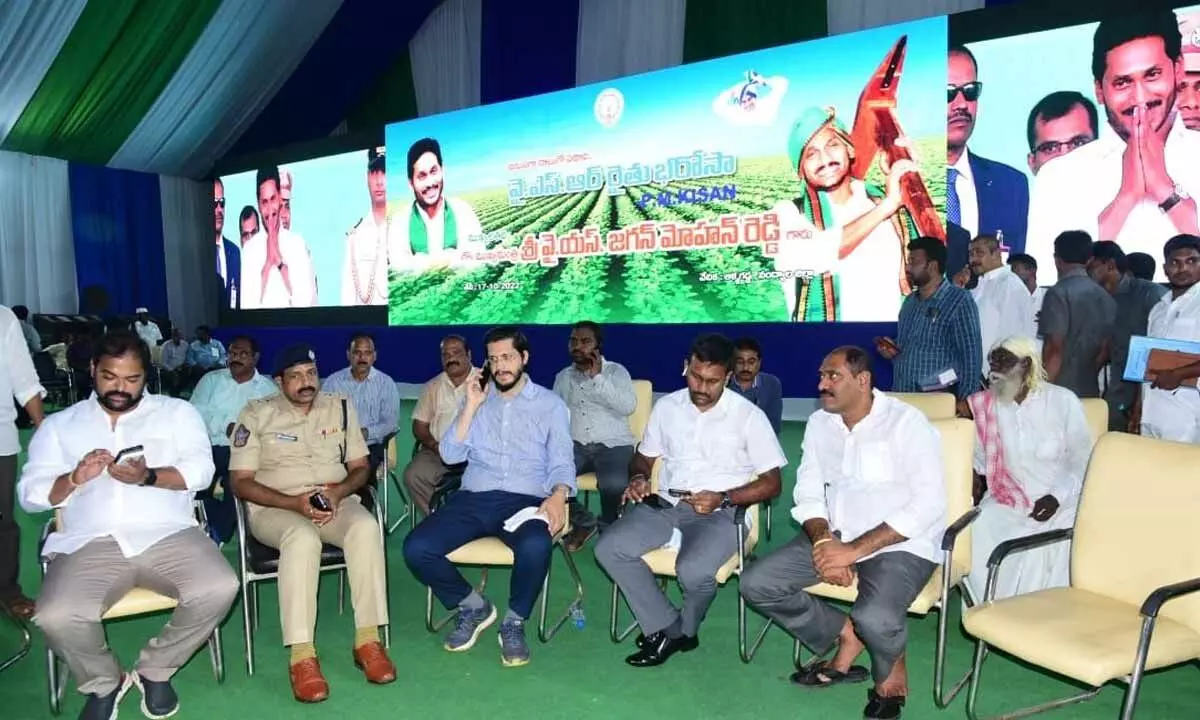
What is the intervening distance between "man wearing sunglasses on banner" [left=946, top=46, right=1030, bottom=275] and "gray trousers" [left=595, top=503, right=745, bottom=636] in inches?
185

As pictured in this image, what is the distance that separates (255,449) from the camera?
12.0 ft

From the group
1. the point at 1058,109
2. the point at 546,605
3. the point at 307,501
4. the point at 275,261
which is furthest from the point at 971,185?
the point at 275,261

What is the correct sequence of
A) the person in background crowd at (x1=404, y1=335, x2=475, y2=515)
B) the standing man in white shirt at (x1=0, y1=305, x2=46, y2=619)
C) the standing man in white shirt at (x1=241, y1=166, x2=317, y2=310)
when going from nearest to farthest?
the standing man in white shirt at (x1=0, y1=305, x2=46, y2=619) → the person in background crowd at (x1=404, y1=335, x2=475, y2=515) → the standing man in white shirt at (x1=241, y1=166, x2=317, y2=310)

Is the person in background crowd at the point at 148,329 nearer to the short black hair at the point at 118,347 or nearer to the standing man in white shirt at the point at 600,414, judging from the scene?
the standing man in white shirt at the point at 600,414

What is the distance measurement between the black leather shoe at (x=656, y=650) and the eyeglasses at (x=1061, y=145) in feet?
17.3

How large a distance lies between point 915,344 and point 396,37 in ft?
39.5

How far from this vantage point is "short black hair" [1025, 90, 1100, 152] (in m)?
6.59

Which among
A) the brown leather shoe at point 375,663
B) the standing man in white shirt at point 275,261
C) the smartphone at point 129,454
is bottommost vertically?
the brown leather shoe at point 375,663

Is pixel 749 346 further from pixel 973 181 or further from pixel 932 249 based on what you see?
pixel 973 181

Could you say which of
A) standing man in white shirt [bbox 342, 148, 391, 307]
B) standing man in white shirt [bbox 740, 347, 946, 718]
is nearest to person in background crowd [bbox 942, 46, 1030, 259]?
standing man in white shirt [bbox 740, 347, 946, 718]

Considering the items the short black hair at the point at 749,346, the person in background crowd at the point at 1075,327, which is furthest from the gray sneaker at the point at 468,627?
the person in background crowd at the point at 1075,327

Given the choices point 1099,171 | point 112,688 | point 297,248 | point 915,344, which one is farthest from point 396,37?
point 112,688

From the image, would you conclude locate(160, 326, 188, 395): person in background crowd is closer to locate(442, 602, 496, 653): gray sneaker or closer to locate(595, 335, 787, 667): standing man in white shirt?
locate(442, 602, 496, 653): gray sneaker

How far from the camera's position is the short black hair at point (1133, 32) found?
616 cm
